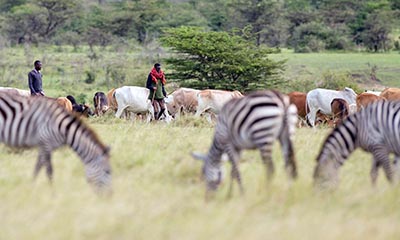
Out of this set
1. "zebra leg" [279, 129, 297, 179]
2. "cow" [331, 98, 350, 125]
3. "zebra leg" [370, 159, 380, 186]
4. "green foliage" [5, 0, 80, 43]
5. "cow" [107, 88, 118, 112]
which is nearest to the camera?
"zebra leg" [279, 129, 297, 179]

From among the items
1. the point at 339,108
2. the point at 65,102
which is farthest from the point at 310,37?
the point at 65,102

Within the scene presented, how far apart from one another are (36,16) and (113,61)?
44.0ft

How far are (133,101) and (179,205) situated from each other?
1285cm

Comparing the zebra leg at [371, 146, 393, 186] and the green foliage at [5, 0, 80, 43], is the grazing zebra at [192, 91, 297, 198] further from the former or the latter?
the green foliage at [5, 0, 80, 43]

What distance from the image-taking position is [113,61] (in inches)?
1487

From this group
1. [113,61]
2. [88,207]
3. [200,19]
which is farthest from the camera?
[200,19]

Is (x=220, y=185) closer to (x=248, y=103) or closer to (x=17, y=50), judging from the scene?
(x=248, y=103)

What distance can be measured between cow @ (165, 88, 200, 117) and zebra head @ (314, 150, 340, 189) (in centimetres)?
1180

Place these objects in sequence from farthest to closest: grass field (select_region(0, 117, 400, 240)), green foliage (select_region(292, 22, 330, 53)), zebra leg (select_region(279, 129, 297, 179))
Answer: green foliage (select_region(292, 22, 330, 53))
zebra leg (select_region(279, 129, 297, 179))
grass field (select_region(0, 117, 400, 240))

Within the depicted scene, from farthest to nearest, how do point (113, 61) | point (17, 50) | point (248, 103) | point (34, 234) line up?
point (17, 50)
point (113, 61)
point (248, 103)
point (34, 234)

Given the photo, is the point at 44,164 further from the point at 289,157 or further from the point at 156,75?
the point at 156,75

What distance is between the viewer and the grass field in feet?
20.0

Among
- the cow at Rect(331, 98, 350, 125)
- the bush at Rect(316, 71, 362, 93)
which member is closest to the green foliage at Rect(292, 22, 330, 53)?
the bush at Rect(316, 71, 362, 93)

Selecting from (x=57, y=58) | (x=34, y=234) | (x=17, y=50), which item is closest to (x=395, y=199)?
(x=34, y=234)
